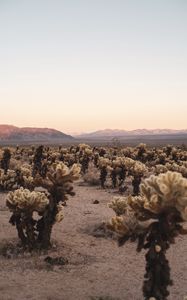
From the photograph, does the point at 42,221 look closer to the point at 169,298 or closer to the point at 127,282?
the point at 127,282

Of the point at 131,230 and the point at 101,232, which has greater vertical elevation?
the point at 131,230

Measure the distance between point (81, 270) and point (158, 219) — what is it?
3404mm

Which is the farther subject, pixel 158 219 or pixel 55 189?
pixel 55 189

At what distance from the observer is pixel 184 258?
1160 cm

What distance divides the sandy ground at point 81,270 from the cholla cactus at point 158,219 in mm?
1413

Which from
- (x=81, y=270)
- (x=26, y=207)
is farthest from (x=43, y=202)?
(x=81, y=270)

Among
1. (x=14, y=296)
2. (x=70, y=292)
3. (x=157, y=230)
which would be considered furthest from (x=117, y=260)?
(x=157, y=230)

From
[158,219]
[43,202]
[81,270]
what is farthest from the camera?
[43,202]

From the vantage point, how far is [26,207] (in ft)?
36.7

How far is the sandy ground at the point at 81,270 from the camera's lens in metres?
9.26

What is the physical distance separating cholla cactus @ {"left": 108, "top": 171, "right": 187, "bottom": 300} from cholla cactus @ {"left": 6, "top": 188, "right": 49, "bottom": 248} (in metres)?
3.73

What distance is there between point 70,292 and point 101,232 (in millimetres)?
4583

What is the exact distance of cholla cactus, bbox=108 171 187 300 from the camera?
7.34 metres

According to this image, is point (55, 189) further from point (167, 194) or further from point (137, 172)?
point (137, 172)
